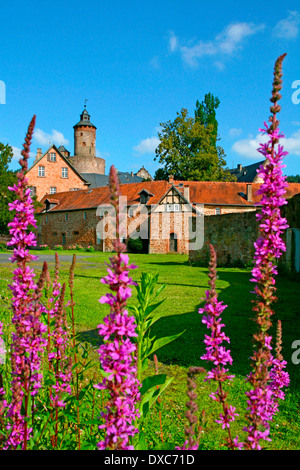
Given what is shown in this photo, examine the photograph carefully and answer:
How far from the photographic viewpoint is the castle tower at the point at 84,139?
268ft

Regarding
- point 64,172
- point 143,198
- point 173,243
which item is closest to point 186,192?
point 143,198

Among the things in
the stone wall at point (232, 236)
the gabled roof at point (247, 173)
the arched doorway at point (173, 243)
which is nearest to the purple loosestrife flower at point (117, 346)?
the stone wall at point (232, 236)

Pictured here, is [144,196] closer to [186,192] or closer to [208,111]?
[186,192]

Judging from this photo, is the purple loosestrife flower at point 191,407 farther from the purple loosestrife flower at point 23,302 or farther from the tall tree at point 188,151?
the tall tree at point 188,151

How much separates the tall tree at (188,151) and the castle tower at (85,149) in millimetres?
33990

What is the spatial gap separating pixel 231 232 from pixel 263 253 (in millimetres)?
21558

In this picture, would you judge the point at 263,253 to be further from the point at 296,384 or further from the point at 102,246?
the point at 102,246

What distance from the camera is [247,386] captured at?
511cm

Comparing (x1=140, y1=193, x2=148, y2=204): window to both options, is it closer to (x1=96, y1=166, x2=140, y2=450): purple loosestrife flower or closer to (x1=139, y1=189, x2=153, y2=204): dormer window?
(x1=139, y1=189, x2=153, y2=204): dormer window

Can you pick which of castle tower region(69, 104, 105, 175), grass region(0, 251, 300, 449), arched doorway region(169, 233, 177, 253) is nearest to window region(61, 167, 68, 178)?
castle tower region(69, 104, 105, 175)

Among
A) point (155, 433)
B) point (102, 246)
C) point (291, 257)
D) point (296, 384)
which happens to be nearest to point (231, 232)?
point (291, 257)

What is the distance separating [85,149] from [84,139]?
2467 millimetres

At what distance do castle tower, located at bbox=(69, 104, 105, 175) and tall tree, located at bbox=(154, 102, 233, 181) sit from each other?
3399cm
